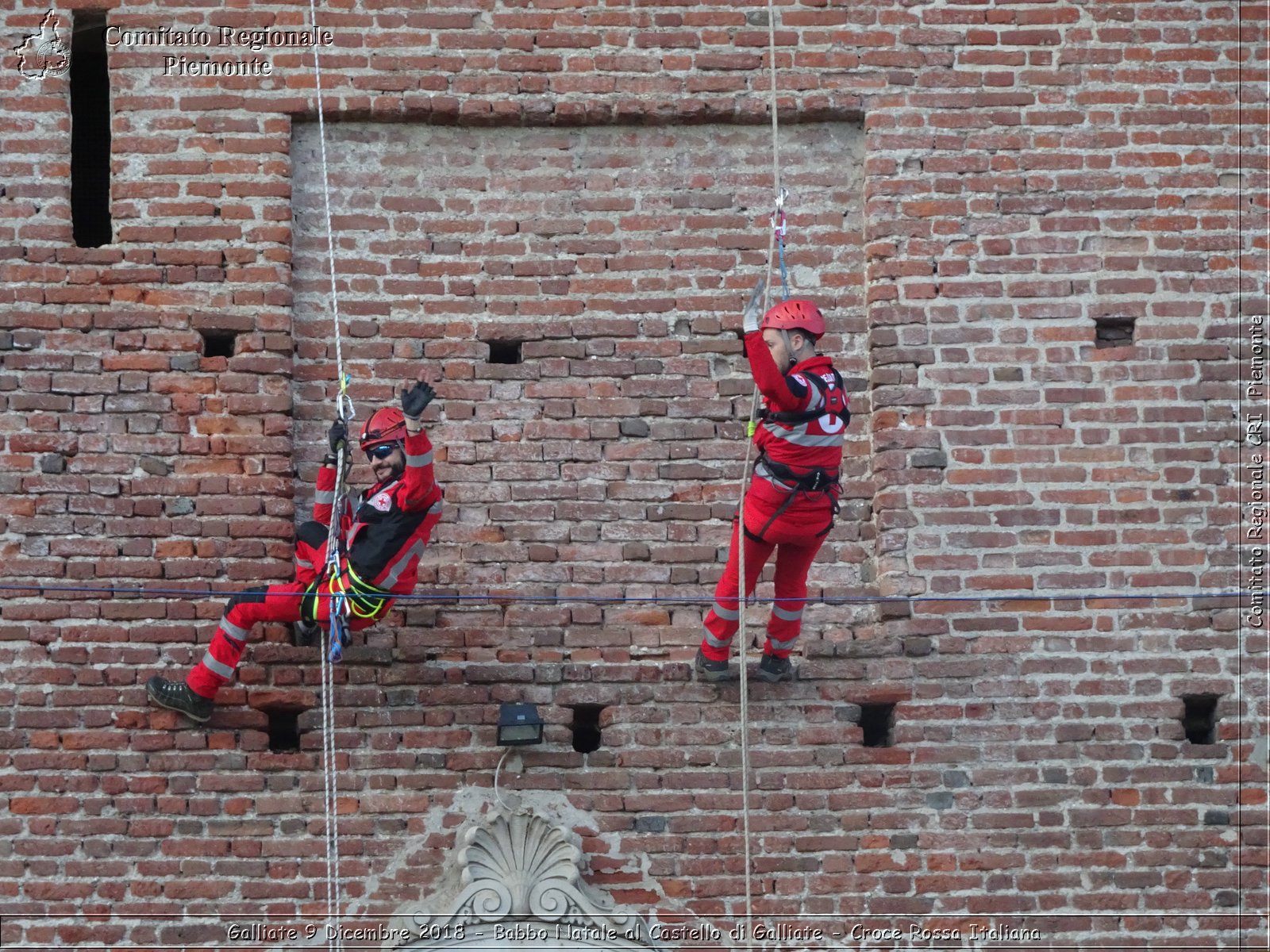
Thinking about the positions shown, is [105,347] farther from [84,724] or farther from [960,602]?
[960,602]

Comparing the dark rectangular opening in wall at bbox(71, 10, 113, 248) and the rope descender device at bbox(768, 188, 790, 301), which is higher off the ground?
the dark rectangular opening in wall at bbox(71, 10, 113, 248)

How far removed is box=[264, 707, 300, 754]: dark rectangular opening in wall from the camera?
30.3ft

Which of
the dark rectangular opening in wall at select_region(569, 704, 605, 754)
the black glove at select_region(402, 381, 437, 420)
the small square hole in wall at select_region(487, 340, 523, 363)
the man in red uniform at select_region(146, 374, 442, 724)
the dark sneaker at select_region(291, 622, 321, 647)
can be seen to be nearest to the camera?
the black glove at select_region(402, 381, 437, 420)

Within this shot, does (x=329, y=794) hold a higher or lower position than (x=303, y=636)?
lower

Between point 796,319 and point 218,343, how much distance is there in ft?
8.29

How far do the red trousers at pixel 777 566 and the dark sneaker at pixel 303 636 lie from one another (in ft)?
5.34

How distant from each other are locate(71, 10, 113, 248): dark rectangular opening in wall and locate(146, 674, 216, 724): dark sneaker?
2061 millimetres

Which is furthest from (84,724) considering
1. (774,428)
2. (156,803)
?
(774,428)

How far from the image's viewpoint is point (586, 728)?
939cm

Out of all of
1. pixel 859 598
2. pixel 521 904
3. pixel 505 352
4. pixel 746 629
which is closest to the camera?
pixel 521 904

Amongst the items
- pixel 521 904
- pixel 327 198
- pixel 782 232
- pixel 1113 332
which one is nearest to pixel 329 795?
pixel 521 904

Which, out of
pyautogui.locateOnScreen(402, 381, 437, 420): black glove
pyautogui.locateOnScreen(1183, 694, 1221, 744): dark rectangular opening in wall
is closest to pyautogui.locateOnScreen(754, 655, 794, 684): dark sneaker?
pyautogui.locateOnScreen(1183, 694, 1221, 744): dark rectangular opening in wall

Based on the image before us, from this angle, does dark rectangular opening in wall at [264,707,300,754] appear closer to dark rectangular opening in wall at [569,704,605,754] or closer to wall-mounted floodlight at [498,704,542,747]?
wall-mounted floodlight at [498,704,542,747]

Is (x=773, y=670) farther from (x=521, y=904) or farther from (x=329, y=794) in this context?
(x=329, y=794)
